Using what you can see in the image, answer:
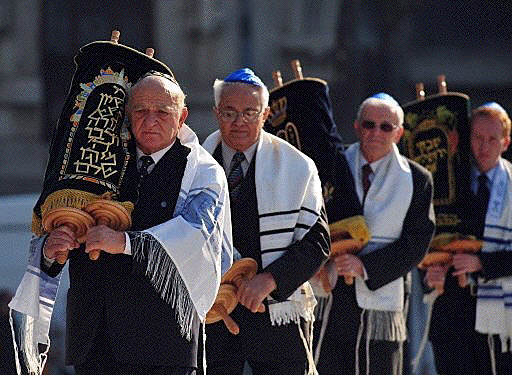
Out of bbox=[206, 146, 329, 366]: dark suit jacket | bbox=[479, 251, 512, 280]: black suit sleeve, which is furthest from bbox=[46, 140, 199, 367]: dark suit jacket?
bbox=[479, 251, 512, 280]: black suit sleeve

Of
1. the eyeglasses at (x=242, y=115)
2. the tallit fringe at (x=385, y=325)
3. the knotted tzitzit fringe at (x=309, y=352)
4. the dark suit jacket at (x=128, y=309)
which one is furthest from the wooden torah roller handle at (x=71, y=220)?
the tallit fringe at (x=385, y=325)

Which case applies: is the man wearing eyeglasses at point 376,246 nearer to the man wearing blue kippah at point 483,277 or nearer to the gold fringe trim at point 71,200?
the man wearing blue kippah at point 483,277

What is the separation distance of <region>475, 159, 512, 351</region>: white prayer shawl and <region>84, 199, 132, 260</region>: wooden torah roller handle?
251cm

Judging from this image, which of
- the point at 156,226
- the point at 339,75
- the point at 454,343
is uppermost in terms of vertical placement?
the point at 339,75

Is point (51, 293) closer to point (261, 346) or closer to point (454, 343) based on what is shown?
point (261, 346)

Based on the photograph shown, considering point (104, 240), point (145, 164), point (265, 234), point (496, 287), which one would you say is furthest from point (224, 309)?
point (496, 287)

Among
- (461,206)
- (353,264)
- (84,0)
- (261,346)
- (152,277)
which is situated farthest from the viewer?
(84,0)

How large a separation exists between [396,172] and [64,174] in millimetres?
2043

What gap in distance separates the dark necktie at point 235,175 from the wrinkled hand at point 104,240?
939 millimetres

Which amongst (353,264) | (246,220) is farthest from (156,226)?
(353,264)

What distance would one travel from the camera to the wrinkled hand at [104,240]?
583 cm

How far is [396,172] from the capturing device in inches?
299

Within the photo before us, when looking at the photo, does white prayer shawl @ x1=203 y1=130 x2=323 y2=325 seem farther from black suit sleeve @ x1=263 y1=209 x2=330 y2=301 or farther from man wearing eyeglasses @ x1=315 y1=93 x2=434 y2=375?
man wearing eyeglasses @ x1=315 y1=93 x2=434 y2=375

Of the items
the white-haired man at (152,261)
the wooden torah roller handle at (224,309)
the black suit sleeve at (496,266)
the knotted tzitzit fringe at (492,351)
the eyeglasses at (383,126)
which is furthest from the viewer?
the knotted tzitzit fringe at (492,351)
